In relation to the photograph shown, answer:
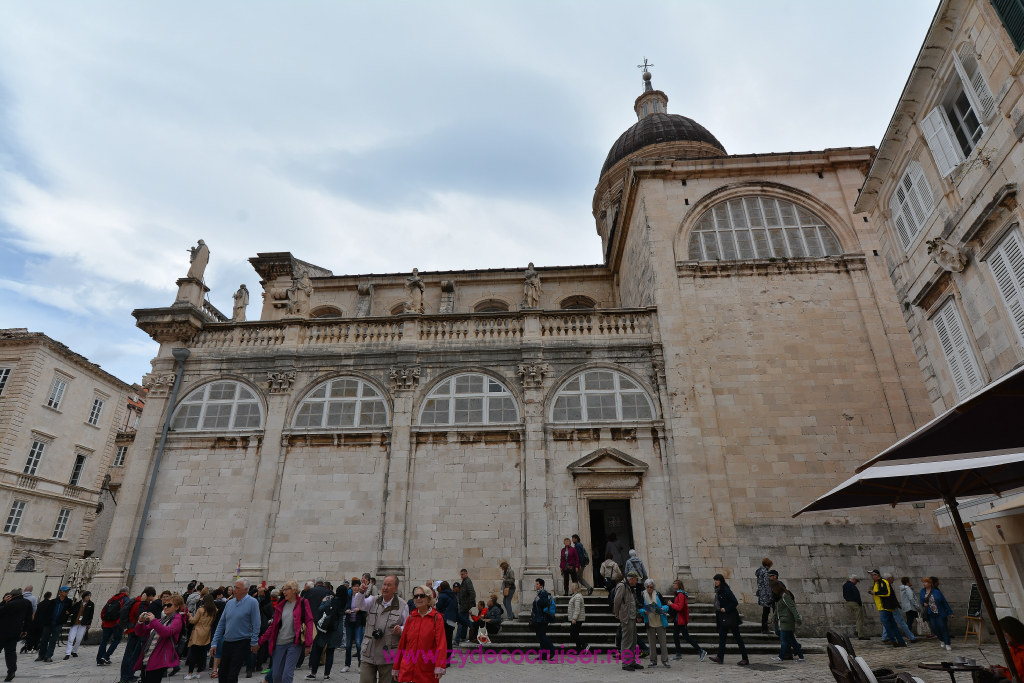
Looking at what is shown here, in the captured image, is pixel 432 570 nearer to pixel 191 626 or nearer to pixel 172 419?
pixel 191 626

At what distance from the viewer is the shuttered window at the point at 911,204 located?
11.4 metres

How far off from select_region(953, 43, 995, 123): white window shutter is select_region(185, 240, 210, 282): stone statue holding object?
2002 centimetres

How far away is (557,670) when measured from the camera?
9.43 meters

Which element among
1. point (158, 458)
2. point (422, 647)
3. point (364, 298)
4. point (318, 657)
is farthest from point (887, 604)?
point (364, 298)

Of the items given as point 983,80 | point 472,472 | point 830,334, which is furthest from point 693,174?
point 472,472

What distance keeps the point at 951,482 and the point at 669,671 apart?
5258 mm

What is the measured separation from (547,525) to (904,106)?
12185 millimetres

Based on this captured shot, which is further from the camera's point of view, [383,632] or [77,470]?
[77,470]

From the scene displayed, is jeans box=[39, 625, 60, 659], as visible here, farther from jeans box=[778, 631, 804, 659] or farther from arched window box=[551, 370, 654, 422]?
jeans box=[778, 631, 804, 659]

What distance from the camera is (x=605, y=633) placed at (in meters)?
11.8

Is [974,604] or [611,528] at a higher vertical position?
[611,528]

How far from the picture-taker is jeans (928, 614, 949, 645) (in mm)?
10684

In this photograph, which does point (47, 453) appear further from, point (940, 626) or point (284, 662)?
point (940, 626)

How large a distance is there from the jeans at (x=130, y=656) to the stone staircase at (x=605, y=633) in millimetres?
5663
